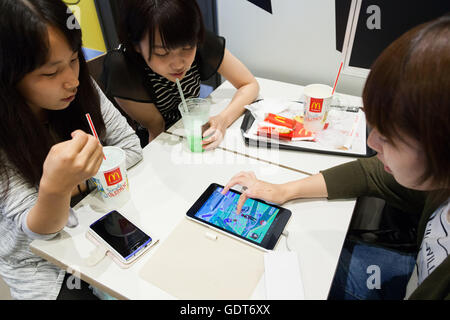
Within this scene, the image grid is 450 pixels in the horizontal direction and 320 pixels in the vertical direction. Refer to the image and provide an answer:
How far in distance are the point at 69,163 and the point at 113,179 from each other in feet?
0.53

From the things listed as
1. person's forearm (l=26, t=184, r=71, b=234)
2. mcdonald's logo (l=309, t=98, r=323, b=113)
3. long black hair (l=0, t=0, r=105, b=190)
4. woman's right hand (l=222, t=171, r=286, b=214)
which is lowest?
woman's right hand (l=222, t=171, r=286, b=214)

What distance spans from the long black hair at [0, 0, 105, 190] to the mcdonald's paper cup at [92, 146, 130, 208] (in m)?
0.17

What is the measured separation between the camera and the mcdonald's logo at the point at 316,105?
1005 millimetres

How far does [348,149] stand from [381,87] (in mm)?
566

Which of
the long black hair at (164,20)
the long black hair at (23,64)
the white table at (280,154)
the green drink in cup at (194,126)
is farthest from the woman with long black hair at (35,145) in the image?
the white table at (280,154)

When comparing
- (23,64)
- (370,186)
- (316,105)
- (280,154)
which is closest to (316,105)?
(316,105)

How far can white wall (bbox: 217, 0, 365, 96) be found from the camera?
1.41 m

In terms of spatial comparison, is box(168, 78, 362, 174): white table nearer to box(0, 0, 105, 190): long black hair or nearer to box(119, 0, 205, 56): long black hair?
box(119, 0, 205, 56): long black hair

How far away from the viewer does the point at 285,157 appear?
1.02 m

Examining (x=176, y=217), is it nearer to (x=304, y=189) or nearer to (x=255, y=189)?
(x=255, y=189)

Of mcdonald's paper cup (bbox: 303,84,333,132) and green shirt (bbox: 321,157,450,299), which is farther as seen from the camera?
mcdonald's paper cup (bbox: 303,84,333,132)

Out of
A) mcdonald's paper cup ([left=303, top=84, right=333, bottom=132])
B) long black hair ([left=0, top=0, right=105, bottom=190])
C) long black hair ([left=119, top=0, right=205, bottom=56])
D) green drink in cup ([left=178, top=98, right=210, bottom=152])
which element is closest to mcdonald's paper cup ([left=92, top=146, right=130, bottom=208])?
long black hair ([left=0, top=0, right=105, bottom=190])

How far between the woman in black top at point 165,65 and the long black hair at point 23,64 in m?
0.23

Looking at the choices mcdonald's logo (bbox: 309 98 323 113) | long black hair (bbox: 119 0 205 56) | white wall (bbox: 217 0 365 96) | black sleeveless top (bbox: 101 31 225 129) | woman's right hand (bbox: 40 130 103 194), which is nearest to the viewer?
woman's right hand (bbox: 40 130 103 194)
